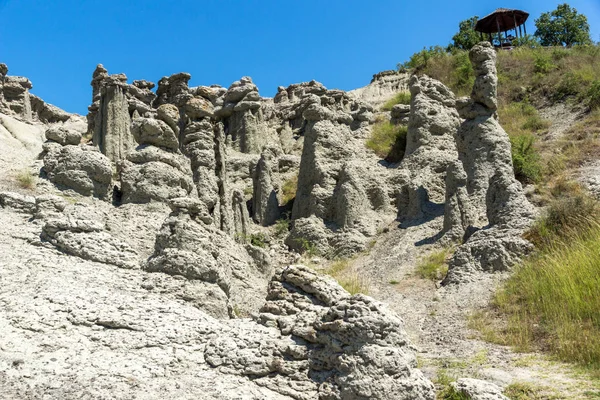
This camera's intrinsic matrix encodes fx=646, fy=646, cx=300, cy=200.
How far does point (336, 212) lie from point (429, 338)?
713cm

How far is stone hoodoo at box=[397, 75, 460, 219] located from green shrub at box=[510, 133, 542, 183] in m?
Answer: 1.52

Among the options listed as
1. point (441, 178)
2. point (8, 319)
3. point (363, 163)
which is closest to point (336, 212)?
point (363, 163)

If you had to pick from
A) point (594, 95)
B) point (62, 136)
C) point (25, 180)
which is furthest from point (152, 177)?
point (594, 95)

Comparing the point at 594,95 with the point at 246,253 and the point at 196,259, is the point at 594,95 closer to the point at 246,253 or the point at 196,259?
the point at 246,253

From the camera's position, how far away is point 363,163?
16.3 m

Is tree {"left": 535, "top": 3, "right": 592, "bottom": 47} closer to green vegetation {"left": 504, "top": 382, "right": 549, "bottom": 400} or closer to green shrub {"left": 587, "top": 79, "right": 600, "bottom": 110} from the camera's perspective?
green shrub {"left": 587, "top": 79, "right": 600, "bottom": 110}

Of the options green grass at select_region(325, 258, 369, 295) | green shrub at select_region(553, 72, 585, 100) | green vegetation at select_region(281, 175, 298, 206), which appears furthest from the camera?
green shrub at select_region(553, 72, 585, 100)

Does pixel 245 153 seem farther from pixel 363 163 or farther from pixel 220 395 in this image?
pixel 220 395

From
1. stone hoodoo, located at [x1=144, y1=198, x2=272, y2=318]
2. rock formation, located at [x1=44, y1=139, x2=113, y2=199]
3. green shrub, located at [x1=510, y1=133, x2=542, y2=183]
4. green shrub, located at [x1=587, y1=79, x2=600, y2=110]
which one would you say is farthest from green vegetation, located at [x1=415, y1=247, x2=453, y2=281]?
green shrub, located at [x1=587, y1=79, x2=600, y2=110]

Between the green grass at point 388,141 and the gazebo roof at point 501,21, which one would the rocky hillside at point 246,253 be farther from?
the gazebo roof at point 501,21

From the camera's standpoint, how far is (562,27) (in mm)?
39688

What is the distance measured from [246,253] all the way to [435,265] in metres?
3.46

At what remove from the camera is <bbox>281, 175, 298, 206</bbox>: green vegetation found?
1815 centimetres

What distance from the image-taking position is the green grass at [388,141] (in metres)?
18.8
